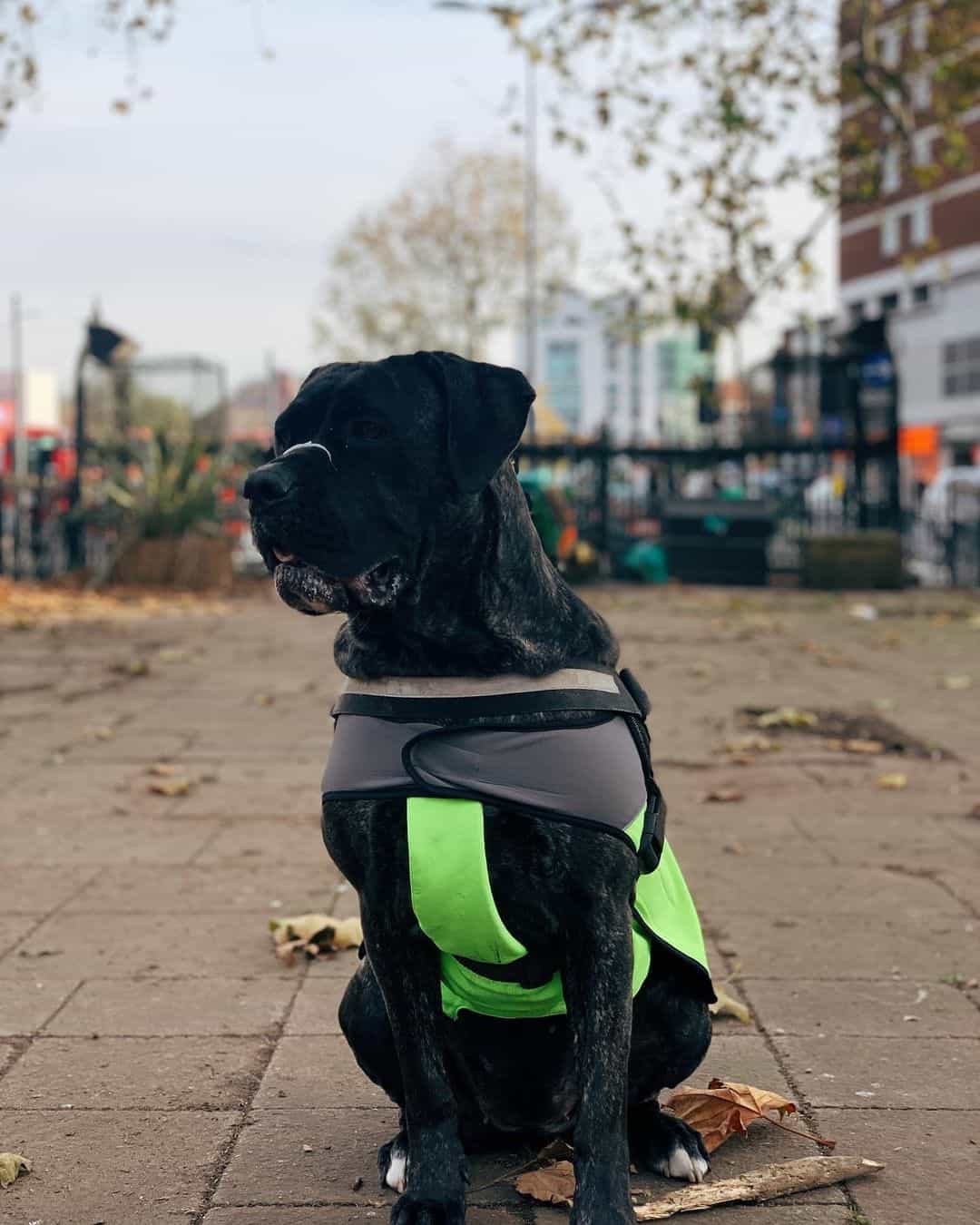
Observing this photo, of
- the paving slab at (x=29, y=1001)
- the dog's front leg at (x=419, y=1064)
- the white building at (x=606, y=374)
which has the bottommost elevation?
the paving slab at (x=29, y=1001)

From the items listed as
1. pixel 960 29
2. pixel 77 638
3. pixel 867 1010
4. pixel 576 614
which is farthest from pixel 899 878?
pixel 960 29

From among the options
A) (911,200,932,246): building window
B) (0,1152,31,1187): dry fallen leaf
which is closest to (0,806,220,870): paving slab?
(0,1152,31,1187): dry fallen leaf

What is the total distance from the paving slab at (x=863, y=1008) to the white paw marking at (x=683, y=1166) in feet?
2.80

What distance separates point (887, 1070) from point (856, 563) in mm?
14821

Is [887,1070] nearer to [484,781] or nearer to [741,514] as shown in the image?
[484,781]

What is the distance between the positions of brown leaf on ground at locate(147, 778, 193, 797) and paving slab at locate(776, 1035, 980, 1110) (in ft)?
11.8

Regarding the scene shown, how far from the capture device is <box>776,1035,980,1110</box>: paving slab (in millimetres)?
3186

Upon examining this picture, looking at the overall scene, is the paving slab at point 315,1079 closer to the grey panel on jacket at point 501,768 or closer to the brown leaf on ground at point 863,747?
the grey panel on jacket at point 501,768

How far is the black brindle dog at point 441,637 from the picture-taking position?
244 cm

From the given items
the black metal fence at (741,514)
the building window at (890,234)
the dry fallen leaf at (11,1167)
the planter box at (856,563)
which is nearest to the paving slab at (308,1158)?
the dry fallen leaf at (11,1167)

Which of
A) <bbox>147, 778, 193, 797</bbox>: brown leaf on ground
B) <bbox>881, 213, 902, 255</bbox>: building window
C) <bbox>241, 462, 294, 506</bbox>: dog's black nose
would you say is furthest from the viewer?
<bbox>881, 213, 902, 255</bbox>: building window

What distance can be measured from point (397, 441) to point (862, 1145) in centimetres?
160

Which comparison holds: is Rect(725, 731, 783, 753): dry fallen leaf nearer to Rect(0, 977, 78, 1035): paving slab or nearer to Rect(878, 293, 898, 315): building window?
Rect(0, 977, 78, 1035): paving slab

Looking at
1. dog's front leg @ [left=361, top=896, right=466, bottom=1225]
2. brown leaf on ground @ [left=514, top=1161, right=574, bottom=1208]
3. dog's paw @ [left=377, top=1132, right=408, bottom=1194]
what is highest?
dog's front leg @ [left=361, top=896, right=466, bottom=1225]
